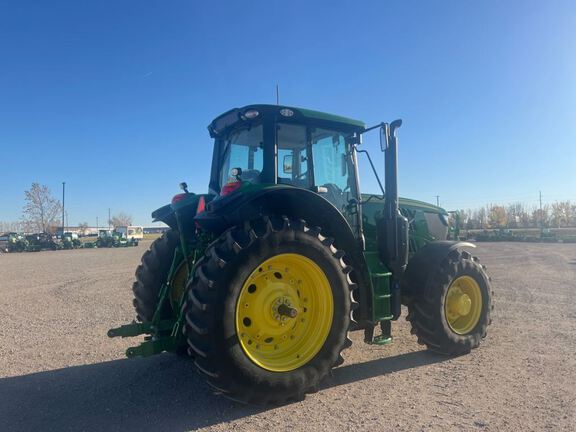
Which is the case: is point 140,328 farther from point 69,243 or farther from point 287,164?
point 69,243

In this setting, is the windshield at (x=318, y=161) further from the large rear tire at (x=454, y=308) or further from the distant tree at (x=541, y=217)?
the distant tree at (x=541, y=217)

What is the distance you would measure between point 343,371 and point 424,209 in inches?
121

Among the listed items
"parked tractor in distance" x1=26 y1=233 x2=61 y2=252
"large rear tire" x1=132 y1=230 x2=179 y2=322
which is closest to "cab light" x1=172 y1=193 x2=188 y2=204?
"large rear tire" x1=132 y1=230 x2=179 y2=322

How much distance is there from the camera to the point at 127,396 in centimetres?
414

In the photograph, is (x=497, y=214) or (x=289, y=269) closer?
(x=289, y=269)

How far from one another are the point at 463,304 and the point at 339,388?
2.21m

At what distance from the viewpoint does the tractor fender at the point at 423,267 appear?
211 inches

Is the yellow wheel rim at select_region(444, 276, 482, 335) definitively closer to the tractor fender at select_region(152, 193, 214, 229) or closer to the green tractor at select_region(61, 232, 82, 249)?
the tractor fender at select_region(152, 193, 214, 229)

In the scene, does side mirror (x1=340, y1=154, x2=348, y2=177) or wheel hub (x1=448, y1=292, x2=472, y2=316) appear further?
wheel hub (x1=448, y1=292, x2=472, y2=316)

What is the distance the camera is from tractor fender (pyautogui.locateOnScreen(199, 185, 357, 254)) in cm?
392

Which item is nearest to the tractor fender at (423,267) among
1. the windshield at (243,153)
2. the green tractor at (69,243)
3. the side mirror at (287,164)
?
the side mirror at (287,164)

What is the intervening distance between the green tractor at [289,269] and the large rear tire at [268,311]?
0.01m

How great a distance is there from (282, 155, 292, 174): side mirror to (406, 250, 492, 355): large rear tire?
2.22 meters

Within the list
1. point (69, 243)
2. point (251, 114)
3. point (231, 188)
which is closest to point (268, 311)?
point (231, 188)
